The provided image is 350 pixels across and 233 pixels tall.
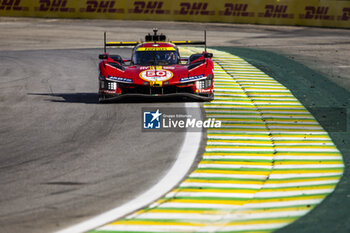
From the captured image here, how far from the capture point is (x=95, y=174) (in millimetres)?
8547

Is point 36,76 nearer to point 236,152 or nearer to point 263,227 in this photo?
point 236,152

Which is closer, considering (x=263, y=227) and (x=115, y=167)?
(x=263, y=227)

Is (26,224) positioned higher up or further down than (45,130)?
higher up

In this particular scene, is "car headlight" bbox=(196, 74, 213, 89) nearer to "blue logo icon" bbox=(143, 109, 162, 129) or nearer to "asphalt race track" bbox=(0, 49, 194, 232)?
"asphalt race track" bbox=(0, 49, 194, 232)

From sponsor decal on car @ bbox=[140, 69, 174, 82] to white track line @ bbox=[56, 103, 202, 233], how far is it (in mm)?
2940

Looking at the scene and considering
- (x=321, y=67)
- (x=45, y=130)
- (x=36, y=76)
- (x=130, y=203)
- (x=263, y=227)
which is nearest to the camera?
(x=263, y=227)

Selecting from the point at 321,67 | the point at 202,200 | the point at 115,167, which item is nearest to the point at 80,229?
the point at 202,200

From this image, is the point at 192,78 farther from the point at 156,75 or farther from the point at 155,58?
the point at 155,58

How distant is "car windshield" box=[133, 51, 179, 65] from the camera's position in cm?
1503

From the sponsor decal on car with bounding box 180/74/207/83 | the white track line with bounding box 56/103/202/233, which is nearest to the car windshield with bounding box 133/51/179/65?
the sponsor decal on car with bounding box 180/74/207/83

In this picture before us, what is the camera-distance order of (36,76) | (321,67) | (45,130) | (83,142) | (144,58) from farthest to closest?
1. (321,67)
2. (36,76)
3. (144,58)
4. (45,130)
5. (83,142)

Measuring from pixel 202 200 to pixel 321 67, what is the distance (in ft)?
48.5

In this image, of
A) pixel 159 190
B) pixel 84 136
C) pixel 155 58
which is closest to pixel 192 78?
pixel 155 58

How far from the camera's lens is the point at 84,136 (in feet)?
35.6
